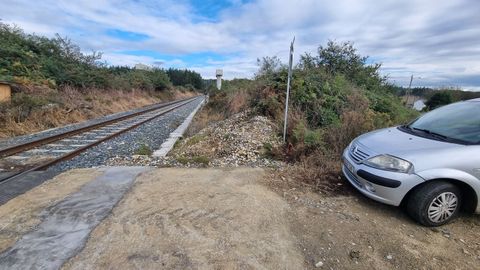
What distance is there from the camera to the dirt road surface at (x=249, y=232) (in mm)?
2721

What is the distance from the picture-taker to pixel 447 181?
3365mm

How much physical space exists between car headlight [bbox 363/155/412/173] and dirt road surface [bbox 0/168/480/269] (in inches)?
24.9

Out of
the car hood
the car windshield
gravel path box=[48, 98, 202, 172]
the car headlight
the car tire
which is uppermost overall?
the car windshield

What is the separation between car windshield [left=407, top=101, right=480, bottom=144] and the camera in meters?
3.57

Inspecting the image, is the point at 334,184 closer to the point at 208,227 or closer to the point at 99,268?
the point at 208,227

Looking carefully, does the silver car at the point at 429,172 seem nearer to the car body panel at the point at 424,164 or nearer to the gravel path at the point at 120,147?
the car body panel at the point at 424,164

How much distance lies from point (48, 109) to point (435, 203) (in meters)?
13.2

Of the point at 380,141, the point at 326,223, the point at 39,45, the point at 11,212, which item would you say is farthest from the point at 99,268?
the point at 39,45

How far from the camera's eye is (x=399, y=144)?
148 inches

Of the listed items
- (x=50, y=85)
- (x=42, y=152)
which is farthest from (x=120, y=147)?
(x=50, y=85)

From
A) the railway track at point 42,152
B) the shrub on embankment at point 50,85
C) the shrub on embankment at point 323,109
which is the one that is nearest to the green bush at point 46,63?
the shrub on embankment at point 50,85

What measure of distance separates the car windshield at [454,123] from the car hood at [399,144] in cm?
25

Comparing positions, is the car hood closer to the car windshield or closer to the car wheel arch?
the car windshield

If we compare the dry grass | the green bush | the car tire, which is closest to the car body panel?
the car tire
